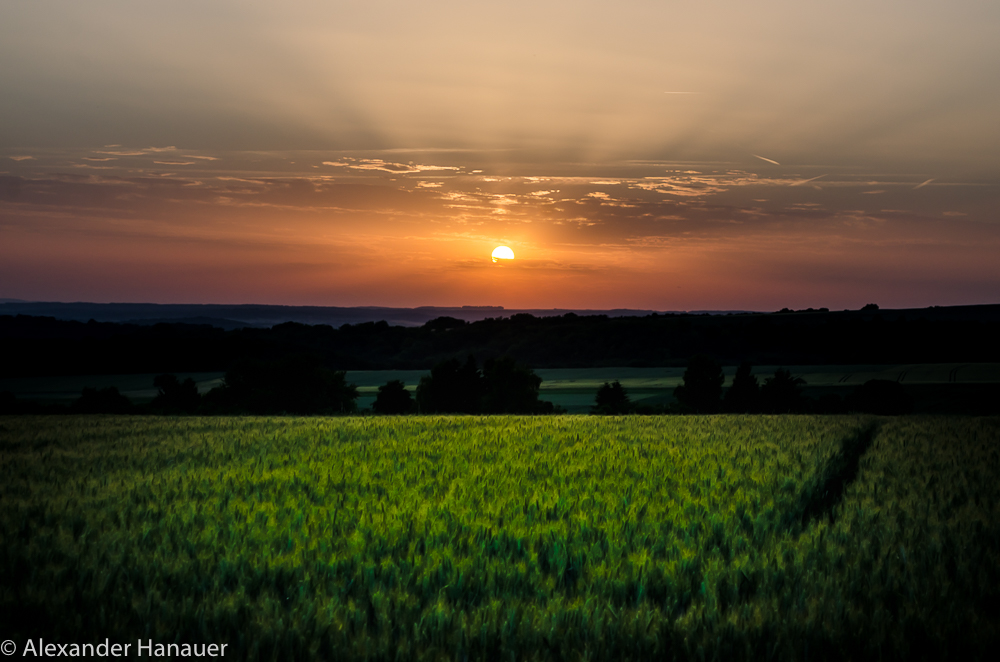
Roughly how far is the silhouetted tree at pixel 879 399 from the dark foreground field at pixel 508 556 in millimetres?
50128

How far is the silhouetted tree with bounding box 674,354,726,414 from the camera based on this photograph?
64.1 m

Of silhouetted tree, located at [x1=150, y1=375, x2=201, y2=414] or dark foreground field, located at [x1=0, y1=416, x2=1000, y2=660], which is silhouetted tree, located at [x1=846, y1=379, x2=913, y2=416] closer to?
dark foreground field, located at [x1=0, y1=416, x2=1000, y2=660]

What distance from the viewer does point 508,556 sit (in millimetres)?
5719

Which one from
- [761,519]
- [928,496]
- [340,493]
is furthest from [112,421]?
[928,496]

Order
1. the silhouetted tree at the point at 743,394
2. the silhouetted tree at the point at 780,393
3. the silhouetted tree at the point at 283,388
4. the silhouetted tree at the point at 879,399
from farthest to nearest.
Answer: the silhouetted tree at the point at 743,394 → the silhouetted tree at the point at 780,393 → the silhouetted tree at the point at 879,399 → the silhouetted tree at the point at 283,388

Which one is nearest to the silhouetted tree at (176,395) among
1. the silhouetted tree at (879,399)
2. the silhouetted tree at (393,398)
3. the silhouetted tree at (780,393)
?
the silhouetted tree at (393,398)

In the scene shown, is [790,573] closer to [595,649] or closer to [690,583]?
[690,583]

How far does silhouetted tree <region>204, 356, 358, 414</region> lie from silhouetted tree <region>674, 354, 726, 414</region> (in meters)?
31.8

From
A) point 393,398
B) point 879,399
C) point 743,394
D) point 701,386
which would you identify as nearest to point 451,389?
point 393,398

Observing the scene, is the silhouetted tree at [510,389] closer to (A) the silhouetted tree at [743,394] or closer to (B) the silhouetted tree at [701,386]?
(B) the silhouetted tree at [701,386]

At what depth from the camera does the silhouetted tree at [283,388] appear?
178 feet

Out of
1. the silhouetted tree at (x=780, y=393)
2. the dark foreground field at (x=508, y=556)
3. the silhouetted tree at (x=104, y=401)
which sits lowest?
the silhouetted tree at (x=104, y=401)

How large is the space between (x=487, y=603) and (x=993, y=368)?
93518 millimetres

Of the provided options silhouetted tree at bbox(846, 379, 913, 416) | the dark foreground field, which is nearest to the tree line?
silhouetted tree at bbox(846, 379, 913, 416)
